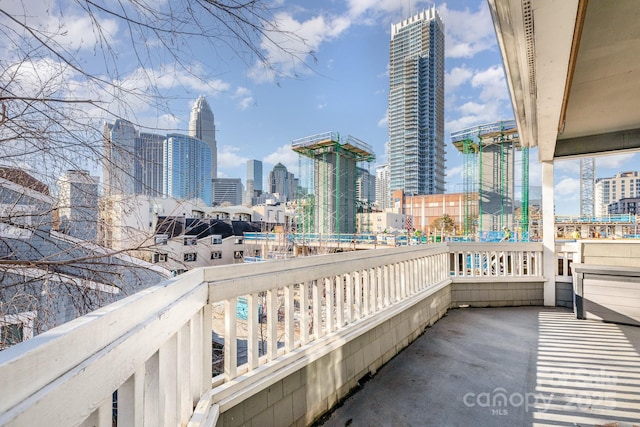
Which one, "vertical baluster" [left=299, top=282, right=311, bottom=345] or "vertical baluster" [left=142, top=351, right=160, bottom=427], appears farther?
"vertical baluster" [left=299, top=282, right=311, bottom=345]

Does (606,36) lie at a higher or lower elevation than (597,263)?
higher

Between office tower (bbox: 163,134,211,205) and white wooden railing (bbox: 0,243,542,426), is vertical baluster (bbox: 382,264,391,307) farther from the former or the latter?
office tower (bbox: 163,134,211,205)

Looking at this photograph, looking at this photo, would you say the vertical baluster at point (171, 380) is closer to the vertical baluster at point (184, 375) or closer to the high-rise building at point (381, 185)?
the vertical baluster at point (184, 375)

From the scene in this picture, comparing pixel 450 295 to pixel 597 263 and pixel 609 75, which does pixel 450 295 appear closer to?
pixel 597 263

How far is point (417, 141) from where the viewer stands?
54531 millimetres

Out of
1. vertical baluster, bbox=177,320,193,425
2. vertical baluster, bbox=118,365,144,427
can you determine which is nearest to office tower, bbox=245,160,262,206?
vertical baluster, bbox=177,320,193,425

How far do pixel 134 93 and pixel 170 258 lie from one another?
90 centimetres

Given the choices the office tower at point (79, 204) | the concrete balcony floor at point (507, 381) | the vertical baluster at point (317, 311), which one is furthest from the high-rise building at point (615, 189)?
the office tower at point (79, 204)

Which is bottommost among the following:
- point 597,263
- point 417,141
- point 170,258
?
point 597,263

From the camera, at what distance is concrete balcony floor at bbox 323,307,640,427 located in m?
2.09

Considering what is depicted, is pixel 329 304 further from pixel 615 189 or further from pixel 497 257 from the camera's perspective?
pixel 615 189

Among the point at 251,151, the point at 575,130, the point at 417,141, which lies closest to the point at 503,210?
the point at 575,130

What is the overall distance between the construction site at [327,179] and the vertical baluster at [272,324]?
2072 cm

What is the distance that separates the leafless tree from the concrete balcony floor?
69.4 inches
